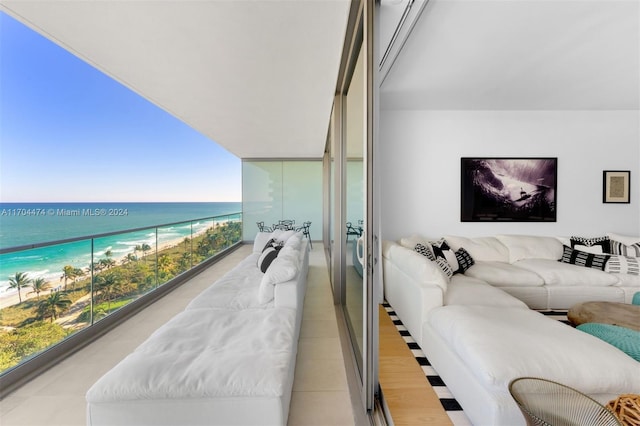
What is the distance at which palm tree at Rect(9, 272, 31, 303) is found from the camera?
2.09 m

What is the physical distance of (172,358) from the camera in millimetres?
1396

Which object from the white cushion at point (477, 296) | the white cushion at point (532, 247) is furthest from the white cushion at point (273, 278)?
the white cushion at point (532, 247)

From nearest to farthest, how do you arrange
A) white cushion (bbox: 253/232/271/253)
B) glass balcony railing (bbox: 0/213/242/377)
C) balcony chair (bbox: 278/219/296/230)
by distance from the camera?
→ glass balcony railing (bbox: 0/213/242/377)
white cushion (bbox: 253/232/271/253)
balcony chair (bbox: 278/219/296/230)

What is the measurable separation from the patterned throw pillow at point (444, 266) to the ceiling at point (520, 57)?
A: 1974mm

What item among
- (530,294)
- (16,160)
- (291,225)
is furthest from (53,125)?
(530,294)

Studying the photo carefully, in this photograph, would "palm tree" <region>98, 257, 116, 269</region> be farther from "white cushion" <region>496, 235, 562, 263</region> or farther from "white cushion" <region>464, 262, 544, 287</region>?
"white cushion" <region>496, 235, 562, 263</region>

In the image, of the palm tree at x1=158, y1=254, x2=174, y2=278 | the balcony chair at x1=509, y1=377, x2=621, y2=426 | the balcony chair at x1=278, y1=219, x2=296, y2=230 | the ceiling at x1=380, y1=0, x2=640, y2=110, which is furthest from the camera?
the balcony chair at x1=278, y1=219, x2=296, y2=230

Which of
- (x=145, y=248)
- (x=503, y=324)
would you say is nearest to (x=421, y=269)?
(x=503, y=324)

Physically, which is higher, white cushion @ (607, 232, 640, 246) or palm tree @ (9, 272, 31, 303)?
white cushion @ (607, 232, 640, 246)

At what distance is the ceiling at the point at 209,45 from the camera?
5.76ft

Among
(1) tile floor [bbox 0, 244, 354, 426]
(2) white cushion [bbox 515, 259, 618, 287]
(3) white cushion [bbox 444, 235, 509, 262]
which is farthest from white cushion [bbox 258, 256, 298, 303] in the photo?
(2) white cushion [bbox 515, 259, 618, 287]

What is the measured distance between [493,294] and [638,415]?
1.25 meters

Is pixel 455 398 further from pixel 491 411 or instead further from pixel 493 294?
pixel 493 294

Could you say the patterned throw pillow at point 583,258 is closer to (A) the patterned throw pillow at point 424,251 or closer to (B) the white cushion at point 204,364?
(A) the patterned throw pillow at point 424,251
